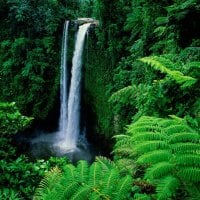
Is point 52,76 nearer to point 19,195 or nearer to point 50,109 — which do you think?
point 50,109

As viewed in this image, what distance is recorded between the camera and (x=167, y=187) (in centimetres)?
265

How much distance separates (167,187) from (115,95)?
460 cm

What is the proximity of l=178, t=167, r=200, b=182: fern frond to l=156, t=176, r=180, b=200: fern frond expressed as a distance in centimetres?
8

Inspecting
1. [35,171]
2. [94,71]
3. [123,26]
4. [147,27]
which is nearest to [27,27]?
[94,71]

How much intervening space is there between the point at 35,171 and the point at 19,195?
14.6 inches

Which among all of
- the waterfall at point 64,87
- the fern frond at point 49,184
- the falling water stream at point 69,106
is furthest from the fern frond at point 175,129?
the waterfall at point 64,87

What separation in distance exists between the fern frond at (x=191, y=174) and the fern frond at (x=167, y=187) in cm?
8

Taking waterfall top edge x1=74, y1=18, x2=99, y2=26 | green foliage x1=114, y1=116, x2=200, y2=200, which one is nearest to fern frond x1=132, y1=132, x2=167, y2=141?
green foliage x1=114, y1=116, x2=200, y2=200

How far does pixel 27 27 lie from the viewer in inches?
639

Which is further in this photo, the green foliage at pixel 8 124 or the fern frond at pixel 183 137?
the green foliage at pixel 8 124

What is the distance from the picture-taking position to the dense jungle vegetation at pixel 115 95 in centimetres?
A: 289

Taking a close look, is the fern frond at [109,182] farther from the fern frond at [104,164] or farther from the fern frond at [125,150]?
the fern frond at [125,150]

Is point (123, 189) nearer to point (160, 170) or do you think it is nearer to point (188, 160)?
point (160, 170)

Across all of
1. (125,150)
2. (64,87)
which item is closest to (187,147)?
(125,150)
